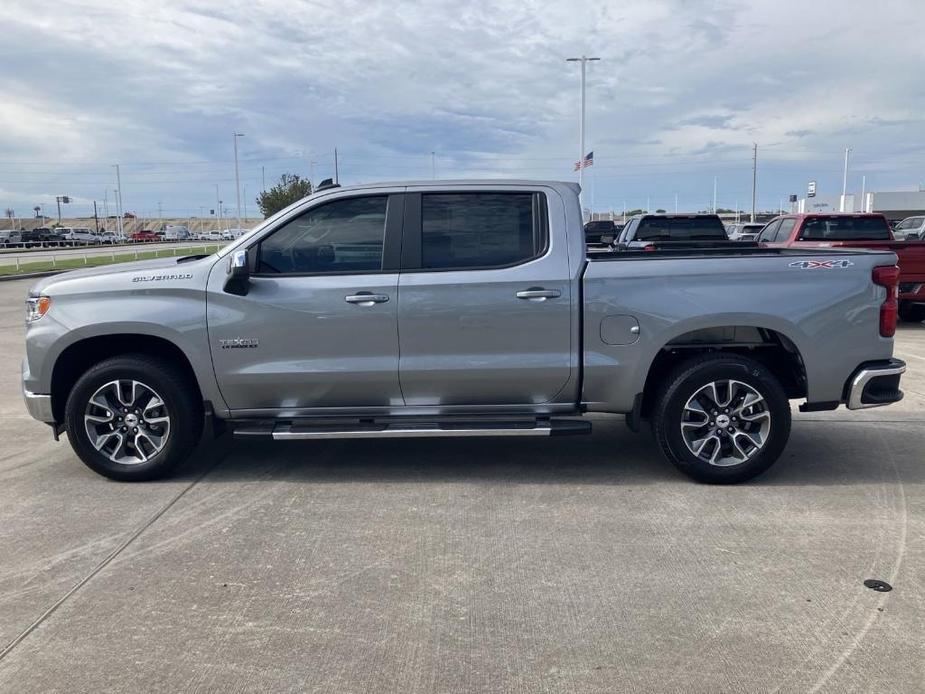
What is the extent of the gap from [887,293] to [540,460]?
104 inches

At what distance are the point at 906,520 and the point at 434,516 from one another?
2814 mm

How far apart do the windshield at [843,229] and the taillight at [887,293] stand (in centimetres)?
962

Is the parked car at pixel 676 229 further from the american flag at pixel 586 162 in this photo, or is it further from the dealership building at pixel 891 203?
the dealership building at pixel 891 203

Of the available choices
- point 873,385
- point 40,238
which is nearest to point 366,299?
point 873,385

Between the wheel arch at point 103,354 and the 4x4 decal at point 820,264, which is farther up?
the 4x4 decal at point 820,264

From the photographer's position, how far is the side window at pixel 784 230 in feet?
48.3

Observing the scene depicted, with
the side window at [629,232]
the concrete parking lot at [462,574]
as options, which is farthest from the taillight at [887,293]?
the side window at [629,232]

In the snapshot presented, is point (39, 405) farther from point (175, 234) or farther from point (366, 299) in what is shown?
point (175, 234)

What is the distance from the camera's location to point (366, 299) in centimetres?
528

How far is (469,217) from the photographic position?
5.51 meters

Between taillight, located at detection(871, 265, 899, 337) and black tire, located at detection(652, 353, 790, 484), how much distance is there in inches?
30.3

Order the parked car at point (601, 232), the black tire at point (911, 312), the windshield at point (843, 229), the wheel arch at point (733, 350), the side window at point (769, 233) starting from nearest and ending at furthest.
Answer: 1. the wheel arch at point (733, 350)
2. the windshield at point (843, 229)
3. the black tire at point (911, 312)
4. the side window at point (769, 233)
5. the parked car at point (601, 232)

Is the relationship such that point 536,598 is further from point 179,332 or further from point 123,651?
point 179,332

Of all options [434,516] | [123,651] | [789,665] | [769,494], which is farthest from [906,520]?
[123,651]
